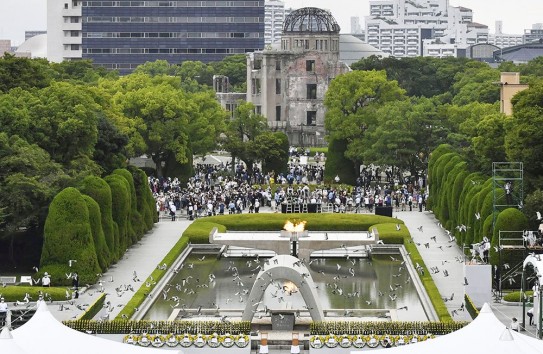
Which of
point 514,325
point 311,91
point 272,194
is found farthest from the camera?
point 311,91

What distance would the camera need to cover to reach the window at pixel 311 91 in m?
146

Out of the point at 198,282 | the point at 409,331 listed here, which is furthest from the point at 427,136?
the point at 409,331

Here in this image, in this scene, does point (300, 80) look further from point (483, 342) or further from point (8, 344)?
point (8, 344)

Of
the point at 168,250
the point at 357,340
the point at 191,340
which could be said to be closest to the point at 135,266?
the point at 168,250

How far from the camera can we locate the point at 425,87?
166500 mm

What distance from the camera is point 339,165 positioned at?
378 feet

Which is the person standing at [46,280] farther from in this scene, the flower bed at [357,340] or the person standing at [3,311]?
the flower bed at [357,340]

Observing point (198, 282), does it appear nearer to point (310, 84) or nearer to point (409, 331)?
point (409, 331)

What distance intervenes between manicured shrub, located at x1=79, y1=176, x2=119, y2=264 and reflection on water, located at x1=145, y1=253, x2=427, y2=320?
3.44 meters

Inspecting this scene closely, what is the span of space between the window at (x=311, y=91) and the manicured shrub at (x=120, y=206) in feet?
216

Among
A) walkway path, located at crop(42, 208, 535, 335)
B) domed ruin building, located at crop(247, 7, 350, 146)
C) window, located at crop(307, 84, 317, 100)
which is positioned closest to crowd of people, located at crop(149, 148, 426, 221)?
walkway path, located at crop(42, 208, 535, 335)

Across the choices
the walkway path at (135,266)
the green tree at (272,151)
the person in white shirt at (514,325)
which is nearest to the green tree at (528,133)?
the walkway path at (135,266)

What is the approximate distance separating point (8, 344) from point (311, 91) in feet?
340

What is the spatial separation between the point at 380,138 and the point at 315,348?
5595 centimetres
